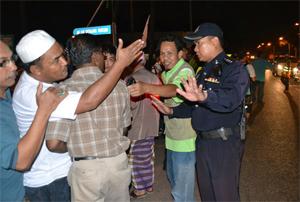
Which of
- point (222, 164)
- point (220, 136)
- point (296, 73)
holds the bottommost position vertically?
point (296, 73)

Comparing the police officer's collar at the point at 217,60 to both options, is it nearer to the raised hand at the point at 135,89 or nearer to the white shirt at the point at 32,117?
the raised hand at the point at 135,89

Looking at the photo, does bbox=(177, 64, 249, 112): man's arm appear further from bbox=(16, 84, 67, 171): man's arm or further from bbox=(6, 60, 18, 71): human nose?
bbox=(6, 60, 18, 71): human nose

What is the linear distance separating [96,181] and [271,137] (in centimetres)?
615

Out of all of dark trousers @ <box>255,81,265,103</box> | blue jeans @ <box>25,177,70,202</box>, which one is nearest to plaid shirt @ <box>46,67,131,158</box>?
blue jeans @ <box>25,177,70,202</box>

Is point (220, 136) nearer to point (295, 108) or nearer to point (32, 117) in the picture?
point (32, 117)

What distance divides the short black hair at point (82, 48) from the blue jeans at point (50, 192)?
34.9 inches

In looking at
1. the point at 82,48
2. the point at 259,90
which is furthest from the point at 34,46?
the point at 259,90

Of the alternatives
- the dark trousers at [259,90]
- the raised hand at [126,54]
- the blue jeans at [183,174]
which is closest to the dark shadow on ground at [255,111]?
the dark trousers at [259,90]

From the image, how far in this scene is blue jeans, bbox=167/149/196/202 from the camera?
13.1ft

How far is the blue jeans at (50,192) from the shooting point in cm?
272

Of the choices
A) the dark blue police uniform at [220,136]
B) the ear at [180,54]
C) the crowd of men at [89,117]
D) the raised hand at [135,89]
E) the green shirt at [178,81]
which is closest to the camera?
the crowd of men at [89,117]

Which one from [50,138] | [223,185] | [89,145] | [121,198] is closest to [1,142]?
[50,138]

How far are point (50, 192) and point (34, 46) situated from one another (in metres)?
1.05

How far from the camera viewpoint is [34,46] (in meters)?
2.51
